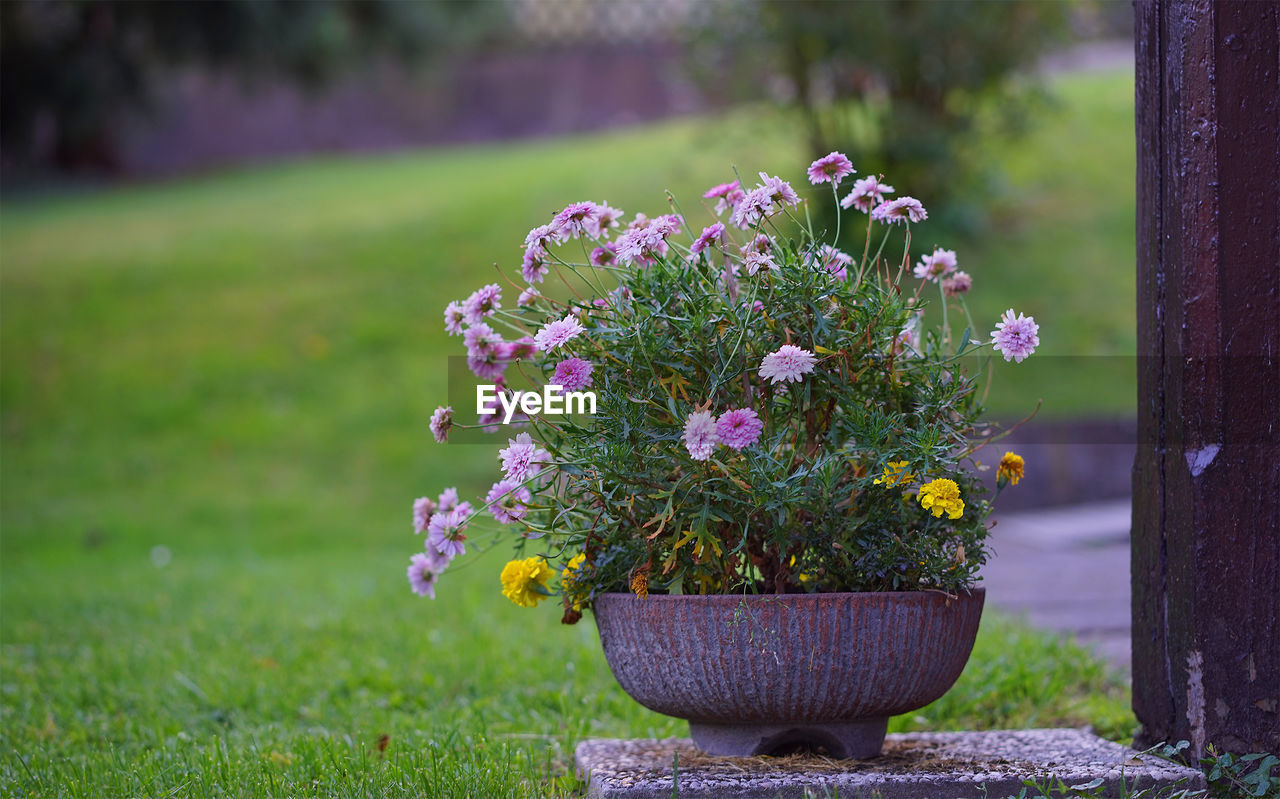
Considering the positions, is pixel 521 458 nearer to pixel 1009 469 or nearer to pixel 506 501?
pixel 506 501

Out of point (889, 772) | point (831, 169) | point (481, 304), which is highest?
point (831, 169)

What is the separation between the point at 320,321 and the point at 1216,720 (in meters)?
8.05

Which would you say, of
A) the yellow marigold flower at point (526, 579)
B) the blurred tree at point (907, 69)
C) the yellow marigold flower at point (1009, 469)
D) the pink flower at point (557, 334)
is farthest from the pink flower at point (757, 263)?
the blurred tree at point (907, 69)

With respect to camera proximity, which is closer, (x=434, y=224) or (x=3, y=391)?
(x=3, y=391)

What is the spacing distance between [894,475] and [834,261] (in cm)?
43

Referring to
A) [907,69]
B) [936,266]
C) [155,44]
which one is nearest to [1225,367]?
[936,266]

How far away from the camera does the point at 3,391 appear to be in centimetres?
852

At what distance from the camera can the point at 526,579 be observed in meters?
2.29

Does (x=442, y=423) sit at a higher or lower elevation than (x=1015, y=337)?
lower

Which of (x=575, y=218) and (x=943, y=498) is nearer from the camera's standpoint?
(x=943, y=498)

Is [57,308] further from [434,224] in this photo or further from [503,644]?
[503,644]

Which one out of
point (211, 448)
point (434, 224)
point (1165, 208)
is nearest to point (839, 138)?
point (434, 224)

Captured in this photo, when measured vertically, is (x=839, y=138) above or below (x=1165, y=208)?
above

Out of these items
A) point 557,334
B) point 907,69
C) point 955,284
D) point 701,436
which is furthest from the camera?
point 907,69
